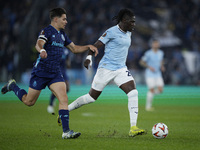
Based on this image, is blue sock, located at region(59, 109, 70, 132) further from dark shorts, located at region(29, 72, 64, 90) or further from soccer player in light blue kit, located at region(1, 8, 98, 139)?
dark shorts, located at region(29, 72, 64, 90)

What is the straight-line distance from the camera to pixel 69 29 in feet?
102

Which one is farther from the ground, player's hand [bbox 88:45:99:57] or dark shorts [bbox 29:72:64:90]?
player's hand [bbox 88:45:99:57]

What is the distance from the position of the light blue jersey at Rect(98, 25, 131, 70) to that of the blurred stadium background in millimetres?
19191

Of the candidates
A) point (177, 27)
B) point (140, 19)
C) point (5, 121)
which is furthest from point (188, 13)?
point (5, 121)

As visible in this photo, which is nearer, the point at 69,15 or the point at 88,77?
the point at 88,77

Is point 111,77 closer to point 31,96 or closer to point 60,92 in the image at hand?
point 60,92

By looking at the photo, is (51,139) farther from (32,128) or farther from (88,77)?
(88,77)

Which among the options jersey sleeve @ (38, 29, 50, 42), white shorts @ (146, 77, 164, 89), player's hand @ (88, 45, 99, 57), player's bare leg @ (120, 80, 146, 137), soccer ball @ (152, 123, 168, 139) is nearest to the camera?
jersey sleeve @ (38, 29, 50, 42)

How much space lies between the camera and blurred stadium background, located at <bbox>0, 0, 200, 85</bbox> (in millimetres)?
27578

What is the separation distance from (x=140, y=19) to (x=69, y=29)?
21.6ft

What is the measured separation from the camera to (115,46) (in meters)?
8.06

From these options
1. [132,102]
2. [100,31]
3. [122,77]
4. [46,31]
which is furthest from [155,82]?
[100,31]

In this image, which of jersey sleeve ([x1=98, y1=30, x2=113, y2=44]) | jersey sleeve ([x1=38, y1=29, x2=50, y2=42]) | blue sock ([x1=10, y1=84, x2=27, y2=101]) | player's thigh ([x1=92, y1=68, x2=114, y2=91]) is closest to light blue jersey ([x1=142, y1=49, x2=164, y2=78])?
player's thigh ([x1=92, y1=68, x2=114, y2=91])

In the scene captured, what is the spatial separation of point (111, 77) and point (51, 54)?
154cm
